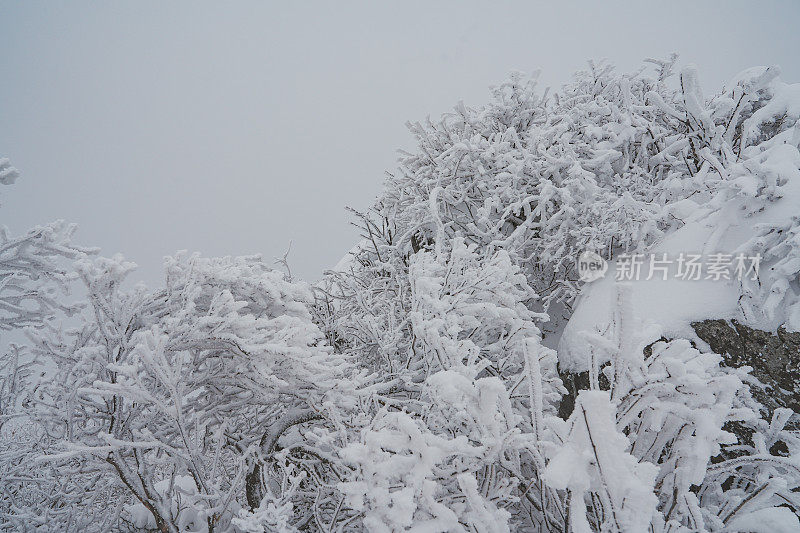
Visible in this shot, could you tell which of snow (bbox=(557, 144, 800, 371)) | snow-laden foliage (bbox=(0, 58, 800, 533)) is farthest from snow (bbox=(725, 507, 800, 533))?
snow (bbox=(557, 144, 800, 371))

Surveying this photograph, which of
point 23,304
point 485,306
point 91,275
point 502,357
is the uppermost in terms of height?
point 23,304

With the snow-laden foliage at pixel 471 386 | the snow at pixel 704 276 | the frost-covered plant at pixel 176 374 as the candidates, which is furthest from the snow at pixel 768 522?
Answer: the frost-covered plant at pixel 176 374

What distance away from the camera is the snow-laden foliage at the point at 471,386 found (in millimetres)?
2037

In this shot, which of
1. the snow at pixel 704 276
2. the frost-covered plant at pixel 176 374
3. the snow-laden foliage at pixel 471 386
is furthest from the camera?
the snow at pixel 704 276

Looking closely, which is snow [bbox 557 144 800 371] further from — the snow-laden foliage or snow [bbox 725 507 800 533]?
snow [bbox 725 507 800 533]

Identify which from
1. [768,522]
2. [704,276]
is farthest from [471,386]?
[704,276]

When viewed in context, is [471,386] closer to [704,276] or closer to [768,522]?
[768,522]

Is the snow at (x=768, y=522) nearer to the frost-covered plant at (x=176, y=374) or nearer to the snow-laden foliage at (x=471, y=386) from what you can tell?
the snow-laden foliage at (x=471, y=386)

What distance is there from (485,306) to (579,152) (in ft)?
13.0

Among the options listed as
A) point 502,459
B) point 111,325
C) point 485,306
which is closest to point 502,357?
point 485,306

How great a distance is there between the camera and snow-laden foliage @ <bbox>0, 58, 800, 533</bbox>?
2037 millimetres

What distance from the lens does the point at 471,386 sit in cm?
213

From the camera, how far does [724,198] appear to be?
399 cm

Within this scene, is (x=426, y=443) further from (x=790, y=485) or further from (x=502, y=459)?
(x=790, y=485)
